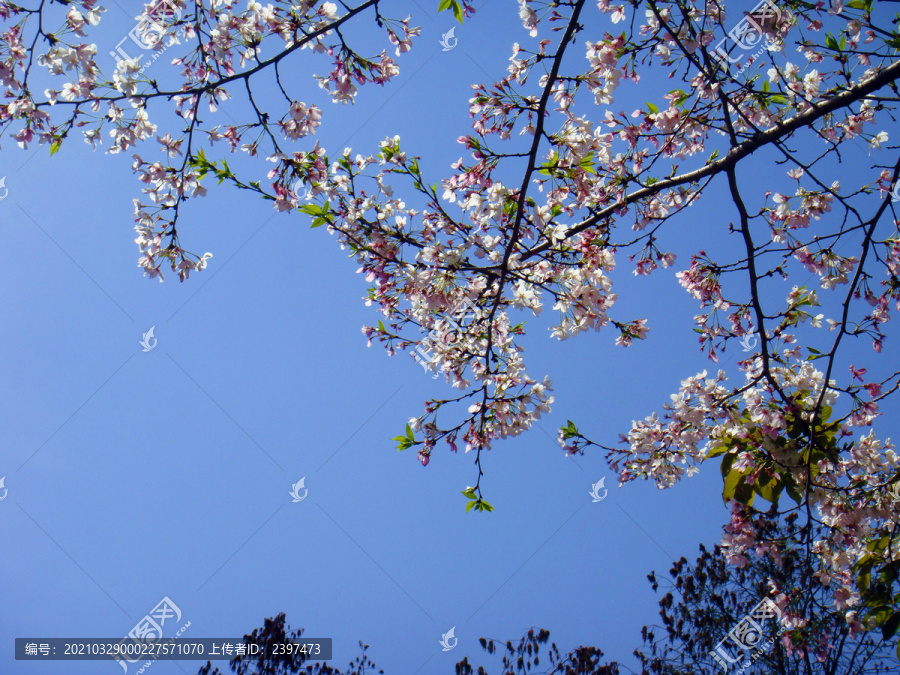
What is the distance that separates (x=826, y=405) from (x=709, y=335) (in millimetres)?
645

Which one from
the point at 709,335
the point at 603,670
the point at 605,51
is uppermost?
the point at 605,51

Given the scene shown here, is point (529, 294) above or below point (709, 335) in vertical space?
below

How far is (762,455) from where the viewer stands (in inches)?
92.0

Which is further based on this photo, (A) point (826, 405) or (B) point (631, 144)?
(B) point (631, 144)

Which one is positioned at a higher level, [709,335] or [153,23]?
[153,23]

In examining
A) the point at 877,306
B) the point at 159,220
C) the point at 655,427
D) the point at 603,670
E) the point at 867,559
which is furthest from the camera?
the point at 603,670

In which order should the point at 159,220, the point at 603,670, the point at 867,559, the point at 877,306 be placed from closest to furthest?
the point at 867,559 → the point at 159,220 → the point at 877,306 → the point at 603,670

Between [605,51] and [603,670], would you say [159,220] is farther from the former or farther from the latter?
[603,670]

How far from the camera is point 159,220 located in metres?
2.60

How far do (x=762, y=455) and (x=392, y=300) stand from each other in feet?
5.94

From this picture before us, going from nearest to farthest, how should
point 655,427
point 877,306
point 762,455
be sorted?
point 762,455
point 877,306
point 655,427

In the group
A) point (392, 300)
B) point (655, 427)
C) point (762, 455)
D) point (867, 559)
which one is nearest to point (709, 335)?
point (655, 427)

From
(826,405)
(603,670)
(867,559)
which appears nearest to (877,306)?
(826,405)

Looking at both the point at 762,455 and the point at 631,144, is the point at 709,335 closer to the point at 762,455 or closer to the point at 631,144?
the point at 762,455
